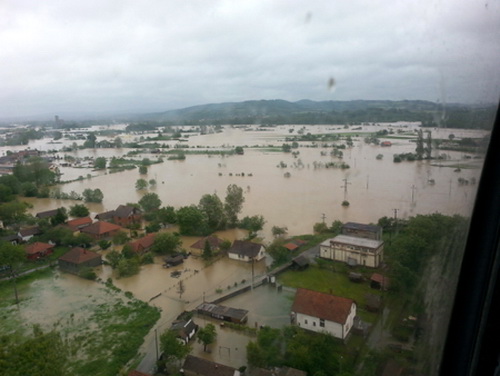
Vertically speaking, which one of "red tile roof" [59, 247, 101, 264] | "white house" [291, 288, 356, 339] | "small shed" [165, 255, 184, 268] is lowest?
"small shed" [165, 255, 184, 268]

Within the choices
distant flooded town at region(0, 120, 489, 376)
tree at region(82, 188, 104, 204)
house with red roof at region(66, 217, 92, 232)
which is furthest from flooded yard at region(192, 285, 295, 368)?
tree at region(82, 188, 104, 204)

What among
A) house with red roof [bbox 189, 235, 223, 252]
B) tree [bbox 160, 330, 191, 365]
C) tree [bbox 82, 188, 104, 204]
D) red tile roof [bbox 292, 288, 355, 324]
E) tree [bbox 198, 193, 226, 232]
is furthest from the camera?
tree [bbox 82, 188, 104, 204]

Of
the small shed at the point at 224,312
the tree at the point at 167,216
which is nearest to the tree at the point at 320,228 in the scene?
the tree at the point at 167,216

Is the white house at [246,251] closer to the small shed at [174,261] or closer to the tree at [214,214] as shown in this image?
the small shed at [174,261]

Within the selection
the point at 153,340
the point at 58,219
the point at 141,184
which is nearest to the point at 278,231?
the point at 153,340

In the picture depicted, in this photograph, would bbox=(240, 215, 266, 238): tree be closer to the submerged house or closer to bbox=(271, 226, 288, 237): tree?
bbox=(271, 226, 288, 237): tree

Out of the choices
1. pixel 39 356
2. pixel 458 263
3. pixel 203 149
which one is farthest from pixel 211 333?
pixel 203 149
